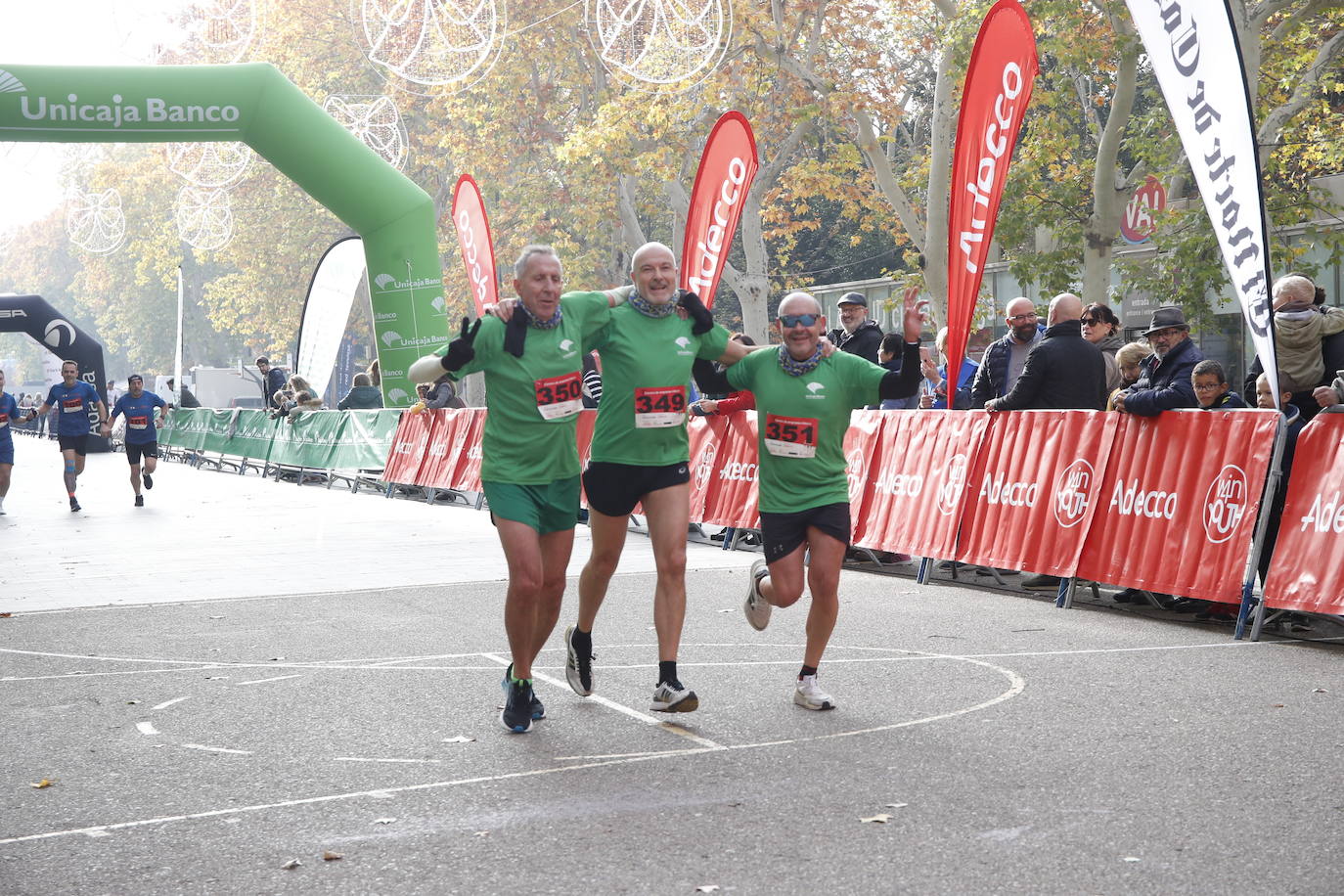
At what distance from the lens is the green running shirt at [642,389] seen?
6.37 m

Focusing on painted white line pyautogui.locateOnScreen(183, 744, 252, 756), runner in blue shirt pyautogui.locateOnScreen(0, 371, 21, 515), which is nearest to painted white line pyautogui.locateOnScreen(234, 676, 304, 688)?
painted white line pyautogui.locateOnScreen(183, 744, 252, 756)

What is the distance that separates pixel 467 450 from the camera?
20.2 meters

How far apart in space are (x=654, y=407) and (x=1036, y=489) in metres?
4.59

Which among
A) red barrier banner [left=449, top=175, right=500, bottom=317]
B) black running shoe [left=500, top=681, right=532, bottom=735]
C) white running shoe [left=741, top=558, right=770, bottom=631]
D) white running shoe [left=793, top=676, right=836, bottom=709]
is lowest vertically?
black running shoe [left=500, top=681, right=532, bottom=735]

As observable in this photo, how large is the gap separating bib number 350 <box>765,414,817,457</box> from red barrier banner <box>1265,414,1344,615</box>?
3.23m

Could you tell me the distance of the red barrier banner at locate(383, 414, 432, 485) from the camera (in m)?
21.8

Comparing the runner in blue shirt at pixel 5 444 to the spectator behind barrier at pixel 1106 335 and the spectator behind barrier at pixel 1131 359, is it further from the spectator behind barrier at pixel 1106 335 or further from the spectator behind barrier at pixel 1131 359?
the spectator behind barrier at pixel 1131 359

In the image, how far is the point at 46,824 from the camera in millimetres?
4855

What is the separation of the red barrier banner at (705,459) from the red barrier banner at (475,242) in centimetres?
942

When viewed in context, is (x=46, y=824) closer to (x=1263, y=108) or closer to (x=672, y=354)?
(x=672, y=354)

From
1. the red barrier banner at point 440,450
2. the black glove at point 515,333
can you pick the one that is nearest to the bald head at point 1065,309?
the black glove at point 515,333

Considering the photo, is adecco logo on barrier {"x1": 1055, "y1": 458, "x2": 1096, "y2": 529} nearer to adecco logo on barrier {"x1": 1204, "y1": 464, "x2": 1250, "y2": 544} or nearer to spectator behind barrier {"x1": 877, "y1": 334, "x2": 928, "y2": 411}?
adecco logo on barrier {"x1": 1204, "y1": 464, "x2": 1250, "y2": 544}

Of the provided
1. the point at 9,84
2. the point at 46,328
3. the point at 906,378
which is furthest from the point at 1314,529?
the point at 46,328

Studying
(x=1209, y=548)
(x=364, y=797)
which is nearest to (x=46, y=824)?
(x=364, y=797)
